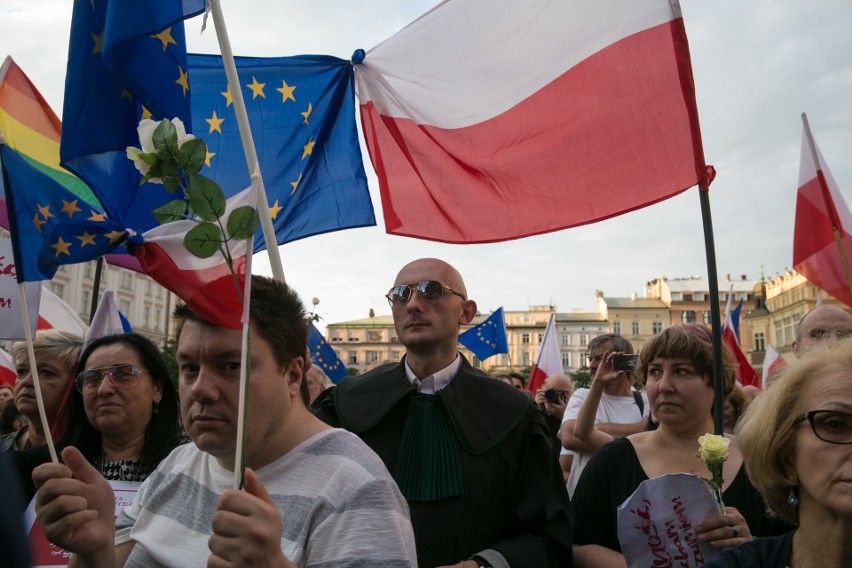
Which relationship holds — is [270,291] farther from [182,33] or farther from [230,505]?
[182,33]

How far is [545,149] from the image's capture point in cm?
424

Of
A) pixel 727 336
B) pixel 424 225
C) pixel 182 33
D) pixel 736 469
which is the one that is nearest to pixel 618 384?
pixel 424 225

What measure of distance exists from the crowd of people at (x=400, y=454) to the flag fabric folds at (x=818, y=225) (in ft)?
3.92

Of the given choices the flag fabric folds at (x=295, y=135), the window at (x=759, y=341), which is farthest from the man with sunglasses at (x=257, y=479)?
the window at (x=759, y=341)

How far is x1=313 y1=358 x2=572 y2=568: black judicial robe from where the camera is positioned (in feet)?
10.1

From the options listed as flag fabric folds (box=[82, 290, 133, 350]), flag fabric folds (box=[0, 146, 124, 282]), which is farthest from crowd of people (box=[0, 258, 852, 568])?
flag fabric folds (box=[0, 146, 124, 282])

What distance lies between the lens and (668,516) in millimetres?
2701

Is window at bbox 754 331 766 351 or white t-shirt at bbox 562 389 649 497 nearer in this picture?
white t-shirt at bbox 562 389 649 497

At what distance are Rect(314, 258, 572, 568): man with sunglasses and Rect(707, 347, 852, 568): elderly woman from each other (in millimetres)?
969

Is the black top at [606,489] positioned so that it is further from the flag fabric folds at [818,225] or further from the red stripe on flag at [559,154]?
the flag fabric folds at [818,225]

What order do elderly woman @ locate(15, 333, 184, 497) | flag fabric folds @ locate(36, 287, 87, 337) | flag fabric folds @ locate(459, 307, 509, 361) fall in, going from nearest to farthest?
elderly woman @ locate(15, 333, 184, 497), flag fabric folds @ locate(36, 287, 87, 337), flag fabric folds @ locate(459, 307, 509, 361)

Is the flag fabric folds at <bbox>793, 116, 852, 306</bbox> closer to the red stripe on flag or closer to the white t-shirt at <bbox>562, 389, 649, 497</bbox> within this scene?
the white t-shirt at <bbox>562, 389, 649, 497</bbox>

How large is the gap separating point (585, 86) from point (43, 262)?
2.80 metres

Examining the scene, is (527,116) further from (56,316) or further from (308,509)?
(56,316)
